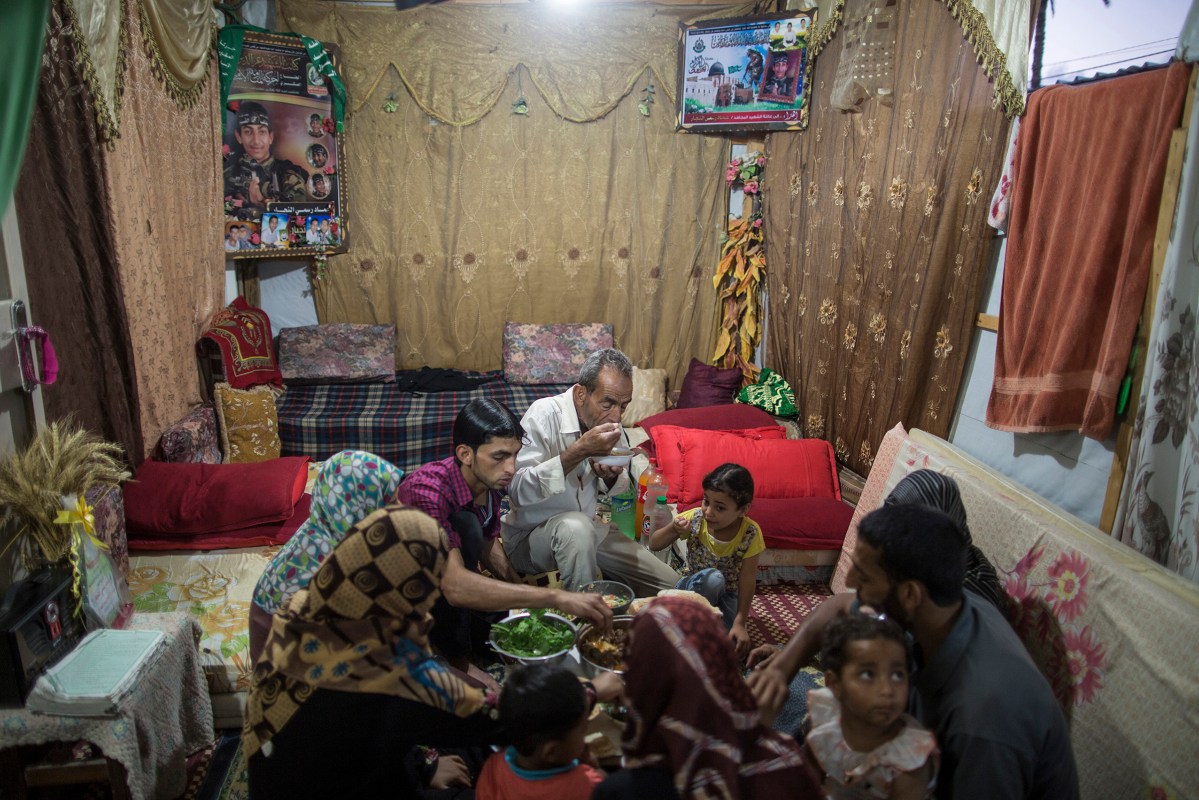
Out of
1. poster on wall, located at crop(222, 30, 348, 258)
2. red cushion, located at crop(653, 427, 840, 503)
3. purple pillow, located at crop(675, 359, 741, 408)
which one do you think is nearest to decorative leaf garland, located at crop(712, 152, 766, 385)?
purple pillow, located at crop(675, 359, 741, 408)

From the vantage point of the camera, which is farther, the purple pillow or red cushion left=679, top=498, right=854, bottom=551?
the purple pillow

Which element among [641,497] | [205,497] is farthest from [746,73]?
[205,497]

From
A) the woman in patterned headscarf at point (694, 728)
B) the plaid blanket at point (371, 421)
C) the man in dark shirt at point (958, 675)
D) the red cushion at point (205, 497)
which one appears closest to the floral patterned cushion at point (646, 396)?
the plaid blanket at point (371, 421)

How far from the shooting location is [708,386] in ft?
16.1

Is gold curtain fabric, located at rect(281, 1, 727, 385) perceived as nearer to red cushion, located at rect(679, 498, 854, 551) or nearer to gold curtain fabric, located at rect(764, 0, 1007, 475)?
gold curtain fabric, located at rect(764, 0, 1007, 475)

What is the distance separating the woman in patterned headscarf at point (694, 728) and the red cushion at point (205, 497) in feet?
7.21

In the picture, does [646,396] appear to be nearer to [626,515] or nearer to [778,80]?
[626,515]

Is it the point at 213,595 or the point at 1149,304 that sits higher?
the point at 1149,304

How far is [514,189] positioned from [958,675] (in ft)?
13.9

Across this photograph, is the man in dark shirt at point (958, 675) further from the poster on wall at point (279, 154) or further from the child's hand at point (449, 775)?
the poster on wall at point (279, 154)

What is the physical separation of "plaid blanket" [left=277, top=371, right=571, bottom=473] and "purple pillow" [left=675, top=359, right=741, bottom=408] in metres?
1.07

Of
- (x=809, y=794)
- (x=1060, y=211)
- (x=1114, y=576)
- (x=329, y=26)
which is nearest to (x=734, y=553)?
(x=1114, y=576)

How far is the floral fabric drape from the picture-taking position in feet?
6.19

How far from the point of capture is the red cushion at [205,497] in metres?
2.98
